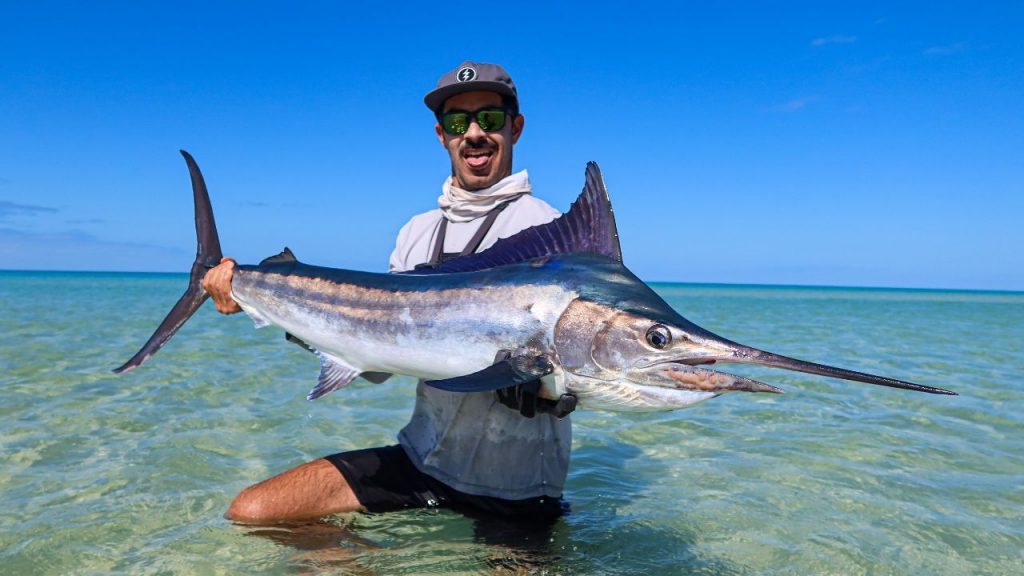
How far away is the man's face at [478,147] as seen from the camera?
3604 millimetres

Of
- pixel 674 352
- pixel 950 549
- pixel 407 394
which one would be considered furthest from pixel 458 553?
pixel 407 394

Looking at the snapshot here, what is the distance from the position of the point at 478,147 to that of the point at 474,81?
342 millimetres

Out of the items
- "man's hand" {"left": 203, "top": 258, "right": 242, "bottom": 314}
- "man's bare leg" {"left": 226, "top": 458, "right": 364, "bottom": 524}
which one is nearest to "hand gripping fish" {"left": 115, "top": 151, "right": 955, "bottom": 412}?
"man's hand" {"left": 203, "top": 258, "right": 242, "bottom": 314}

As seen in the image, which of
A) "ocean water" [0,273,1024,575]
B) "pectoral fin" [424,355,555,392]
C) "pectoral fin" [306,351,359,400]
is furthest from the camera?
"ocean water" [0,273,1024,575]

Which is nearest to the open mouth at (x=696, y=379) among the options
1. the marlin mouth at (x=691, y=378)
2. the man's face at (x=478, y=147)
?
the marlin mouth at (x=691, y=378)

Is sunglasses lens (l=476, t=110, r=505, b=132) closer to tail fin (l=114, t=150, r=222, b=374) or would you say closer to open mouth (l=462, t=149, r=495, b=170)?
open mouth (l=462, t=149, r=495, b=170)

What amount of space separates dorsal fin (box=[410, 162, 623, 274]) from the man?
474mm

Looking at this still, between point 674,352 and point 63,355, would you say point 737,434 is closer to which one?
point 674,352

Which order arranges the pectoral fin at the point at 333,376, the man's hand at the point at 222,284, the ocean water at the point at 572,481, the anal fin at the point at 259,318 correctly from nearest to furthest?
1. the pectoral fin at the point at 333,376
2. the ocean water at the point at 572,481
3. the anal fin at the point at 259,318
4. the man's hand at the point at 222,284

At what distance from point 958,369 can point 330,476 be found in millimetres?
9599

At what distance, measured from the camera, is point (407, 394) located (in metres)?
7.27

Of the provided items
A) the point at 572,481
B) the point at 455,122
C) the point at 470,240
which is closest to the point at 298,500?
the point at 470,240

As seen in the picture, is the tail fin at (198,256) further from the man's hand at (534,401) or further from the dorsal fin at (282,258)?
the man's hand at (534,401)

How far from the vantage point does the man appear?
322 centimetres
